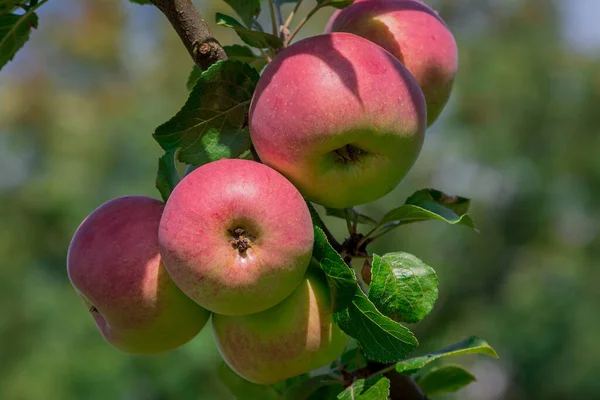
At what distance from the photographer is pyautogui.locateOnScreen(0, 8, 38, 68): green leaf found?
3.26ft

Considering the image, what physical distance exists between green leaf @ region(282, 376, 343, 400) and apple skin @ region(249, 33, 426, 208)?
0.87 feet

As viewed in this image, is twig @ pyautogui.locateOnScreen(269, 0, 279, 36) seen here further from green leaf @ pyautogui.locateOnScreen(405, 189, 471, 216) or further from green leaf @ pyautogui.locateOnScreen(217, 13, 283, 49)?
green leaf @ pyautogui.locateOnScreen(405, 189, 471, 216)

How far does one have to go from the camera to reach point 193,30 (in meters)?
0.83

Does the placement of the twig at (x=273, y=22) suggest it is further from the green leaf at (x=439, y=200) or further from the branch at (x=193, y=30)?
the green leaf at (x=439, y=200)

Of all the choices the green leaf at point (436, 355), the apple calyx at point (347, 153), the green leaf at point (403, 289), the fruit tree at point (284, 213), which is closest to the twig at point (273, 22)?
the fruit tree at point (284, 213)

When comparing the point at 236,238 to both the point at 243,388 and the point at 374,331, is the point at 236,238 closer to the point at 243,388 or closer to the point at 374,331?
the point at 374,331

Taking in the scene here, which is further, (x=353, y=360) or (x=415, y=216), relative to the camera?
(x=353, y=360)

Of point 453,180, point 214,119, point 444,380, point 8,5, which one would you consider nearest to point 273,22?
point 214,119

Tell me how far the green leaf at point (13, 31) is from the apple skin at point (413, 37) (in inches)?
17.6

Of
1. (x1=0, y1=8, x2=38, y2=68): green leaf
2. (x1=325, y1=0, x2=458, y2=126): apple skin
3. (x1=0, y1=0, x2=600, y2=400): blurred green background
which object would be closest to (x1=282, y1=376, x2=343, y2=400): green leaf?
(x1=325, y1=0, x2=458, y2=126): apple skin

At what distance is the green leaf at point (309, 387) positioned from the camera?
36.9 inches

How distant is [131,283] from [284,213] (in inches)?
8.8

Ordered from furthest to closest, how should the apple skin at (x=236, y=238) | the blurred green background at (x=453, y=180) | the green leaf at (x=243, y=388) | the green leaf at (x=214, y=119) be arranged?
the blurred green background at (x=453, y=180)
the green leaf at (x=243, y=388)
the green leaf at (x=214, y=119)
the apple skin at (x=236, y=238)

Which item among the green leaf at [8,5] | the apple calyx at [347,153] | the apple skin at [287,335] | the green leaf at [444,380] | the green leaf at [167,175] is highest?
the green leaf at [8,5]
